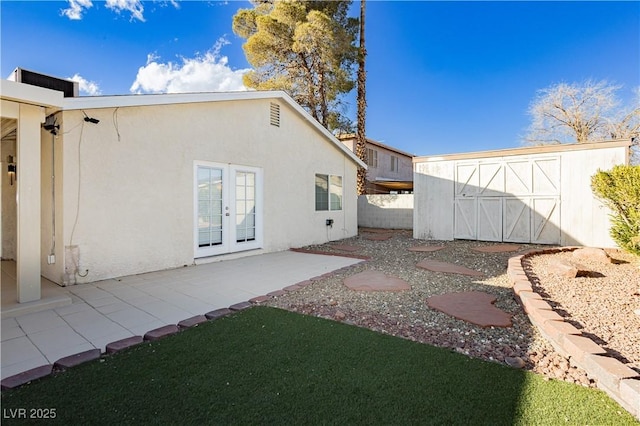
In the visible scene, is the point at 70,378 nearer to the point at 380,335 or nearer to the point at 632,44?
the point at 380,335

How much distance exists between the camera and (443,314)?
12.8 feet

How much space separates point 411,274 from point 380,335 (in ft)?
9.90

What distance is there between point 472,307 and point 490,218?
276 inches

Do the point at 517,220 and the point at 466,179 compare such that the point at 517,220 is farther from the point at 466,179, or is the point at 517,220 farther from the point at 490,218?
the point at 466,179

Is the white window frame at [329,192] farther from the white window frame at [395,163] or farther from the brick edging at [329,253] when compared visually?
the white window frame at [395,163]

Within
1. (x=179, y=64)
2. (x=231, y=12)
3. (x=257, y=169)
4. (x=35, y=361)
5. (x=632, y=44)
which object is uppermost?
(x=231, y=12)

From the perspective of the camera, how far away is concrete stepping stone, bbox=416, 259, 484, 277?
20.1 feet

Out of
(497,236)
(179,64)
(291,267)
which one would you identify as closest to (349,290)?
(291,267)

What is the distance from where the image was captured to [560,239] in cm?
912

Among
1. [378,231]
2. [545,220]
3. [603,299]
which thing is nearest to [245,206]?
[603,299]

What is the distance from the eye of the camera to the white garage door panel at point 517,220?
9.60m

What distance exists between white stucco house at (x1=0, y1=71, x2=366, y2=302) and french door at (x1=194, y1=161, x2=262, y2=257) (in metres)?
0.03

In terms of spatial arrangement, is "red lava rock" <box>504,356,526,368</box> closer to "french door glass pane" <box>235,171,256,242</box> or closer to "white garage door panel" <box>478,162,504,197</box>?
"french door glass pane" <box>235,171,256,242</box>

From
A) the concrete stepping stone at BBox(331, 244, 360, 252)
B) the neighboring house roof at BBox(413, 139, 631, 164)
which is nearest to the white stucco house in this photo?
the concrete stepping stone at BBox(331, 244, 360, 252)
